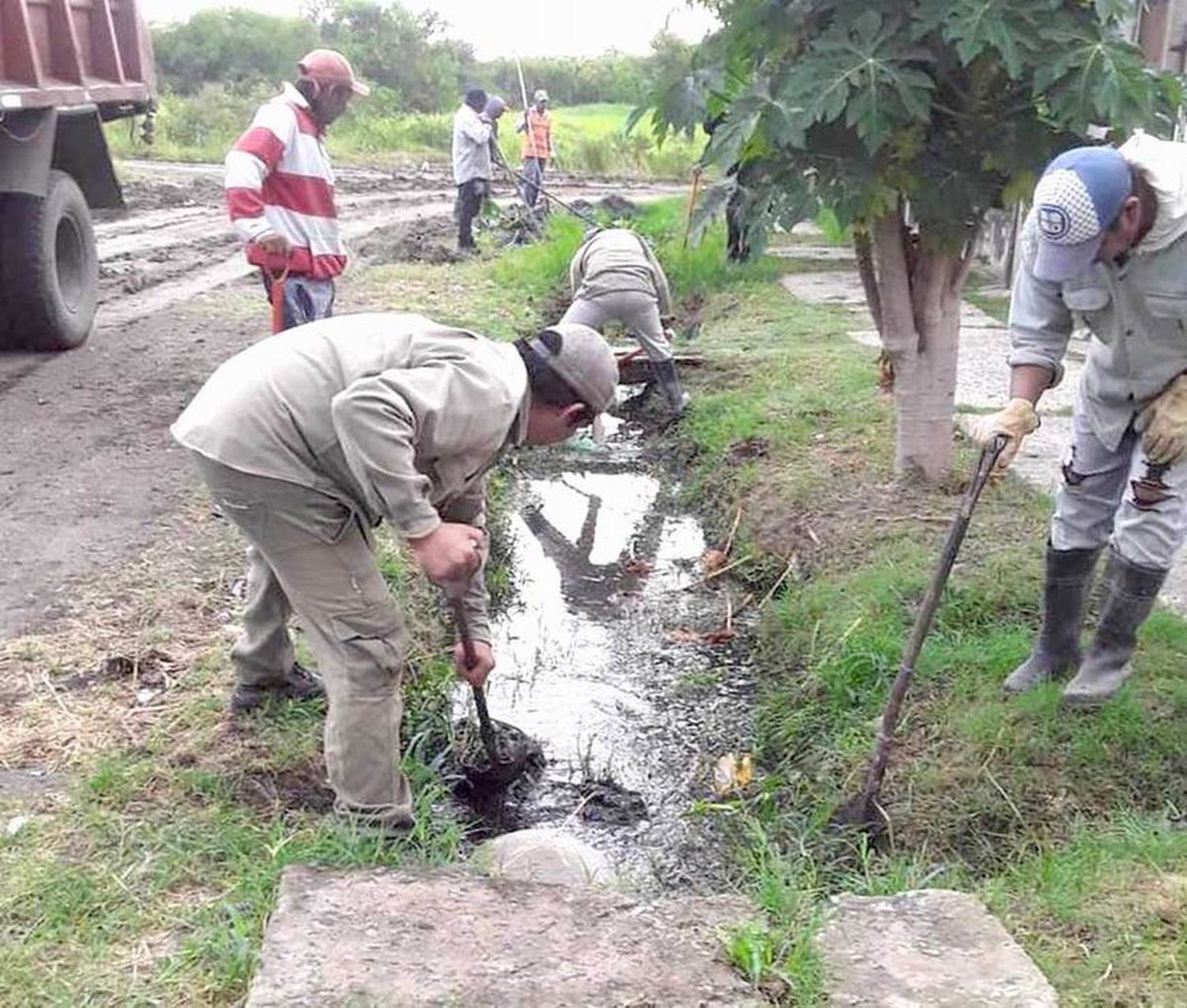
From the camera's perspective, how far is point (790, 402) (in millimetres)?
7289

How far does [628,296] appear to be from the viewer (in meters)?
7.68

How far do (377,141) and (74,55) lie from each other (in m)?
22.5

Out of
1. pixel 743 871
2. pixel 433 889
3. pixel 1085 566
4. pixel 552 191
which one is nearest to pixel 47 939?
pixel 433 889

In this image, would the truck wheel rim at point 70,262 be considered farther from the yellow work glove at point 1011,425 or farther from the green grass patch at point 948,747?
the yellow work glove at point 1011,425

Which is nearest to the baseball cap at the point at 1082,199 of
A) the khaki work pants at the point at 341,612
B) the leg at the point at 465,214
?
the khaki work pants at the point at 341,612

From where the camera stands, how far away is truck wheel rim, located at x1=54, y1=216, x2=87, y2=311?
8570 mm

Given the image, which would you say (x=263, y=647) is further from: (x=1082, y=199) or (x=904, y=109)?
(x=904, y=109)

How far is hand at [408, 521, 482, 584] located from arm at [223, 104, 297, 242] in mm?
3005

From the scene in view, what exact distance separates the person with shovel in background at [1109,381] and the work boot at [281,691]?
1986 millimetres

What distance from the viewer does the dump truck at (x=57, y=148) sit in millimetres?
7547

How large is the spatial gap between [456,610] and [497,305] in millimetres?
7081

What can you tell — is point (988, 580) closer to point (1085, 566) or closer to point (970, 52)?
point (1085, 566)

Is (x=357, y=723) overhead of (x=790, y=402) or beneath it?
overhead

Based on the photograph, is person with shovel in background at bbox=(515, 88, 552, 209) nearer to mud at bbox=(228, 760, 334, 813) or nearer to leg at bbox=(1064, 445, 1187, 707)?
leg at bbox=(1064, 445, 1187, 707)
